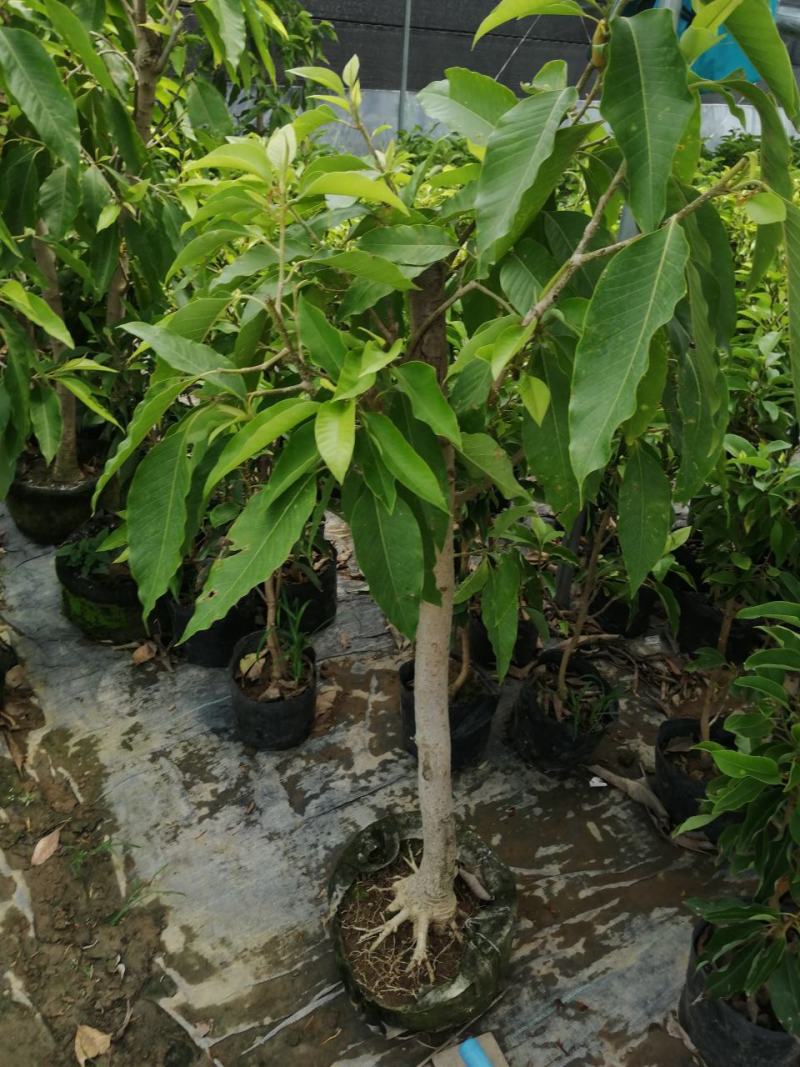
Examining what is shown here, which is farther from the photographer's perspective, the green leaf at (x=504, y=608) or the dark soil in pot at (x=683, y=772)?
the dark soil in pot at (x=683, y=772)

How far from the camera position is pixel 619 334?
671 mm

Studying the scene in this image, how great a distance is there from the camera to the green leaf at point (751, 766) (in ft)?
3.87

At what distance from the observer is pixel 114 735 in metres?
2.20

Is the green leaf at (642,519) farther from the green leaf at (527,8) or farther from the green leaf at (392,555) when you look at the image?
the green leaf at (527,8)

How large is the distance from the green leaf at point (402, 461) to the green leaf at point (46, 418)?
124cm

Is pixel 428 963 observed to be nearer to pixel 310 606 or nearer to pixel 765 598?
pixel 765 598

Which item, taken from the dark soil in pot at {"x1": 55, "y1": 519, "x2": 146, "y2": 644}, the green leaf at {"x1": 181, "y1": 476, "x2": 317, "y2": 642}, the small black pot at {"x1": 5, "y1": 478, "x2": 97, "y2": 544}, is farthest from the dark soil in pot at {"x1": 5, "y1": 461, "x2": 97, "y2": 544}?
the green leaf at {"x1": 181, "y1": 476, "x2": 317, "y2": 642}

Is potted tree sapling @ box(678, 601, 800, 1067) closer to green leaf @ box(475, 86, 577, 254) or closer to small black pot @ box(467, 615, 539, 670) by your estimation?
green leaf @ box(475, 86, 577, 254)

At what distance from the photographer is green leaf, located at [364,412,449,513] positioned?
0.83 m

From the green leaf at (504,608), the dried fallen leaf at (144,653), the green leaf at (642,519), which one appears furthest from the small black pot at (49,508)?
the green leaf at (642,519)

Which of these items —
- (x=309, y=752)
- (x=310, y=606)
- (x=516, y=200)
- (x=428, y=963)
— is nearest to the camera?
(x=516, y=200)

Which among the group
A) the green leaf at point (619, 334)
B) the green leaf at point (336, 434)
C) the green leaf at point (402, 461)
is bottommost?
→ the green leaf at point (402, 461)

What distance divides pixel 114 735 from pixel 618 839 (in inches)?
54.1

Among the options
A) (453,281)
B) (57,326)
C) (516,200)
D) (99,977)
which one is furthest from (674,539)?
(99,977)
